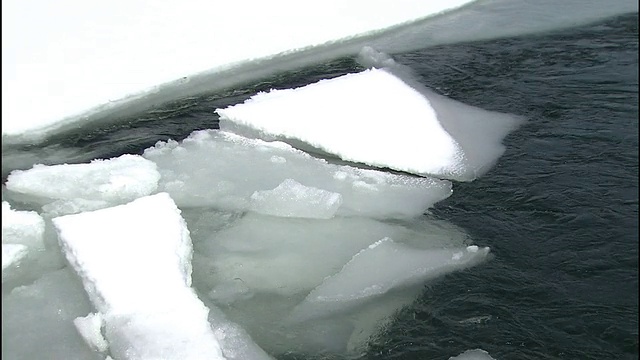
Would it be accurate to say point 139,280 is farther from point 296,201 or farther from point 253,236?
point 296,201

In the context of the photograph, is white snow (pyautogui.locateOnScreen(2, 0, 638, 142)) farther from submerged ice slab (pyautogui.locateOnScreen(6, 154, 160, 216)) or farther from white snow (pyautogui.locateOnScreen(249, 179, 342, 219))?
Answer: white snow (pyautogui.locateOnScreen(249, 179, 342, 219))

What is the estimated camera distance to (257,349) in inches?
87.0

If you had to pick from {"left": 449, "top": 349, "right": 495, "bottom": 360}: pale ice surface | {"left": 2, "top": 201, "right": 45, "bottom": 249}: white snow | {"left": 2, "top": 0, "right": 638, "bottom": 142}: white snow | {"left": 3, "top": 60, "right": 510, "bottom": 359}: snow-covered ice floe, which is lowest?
{"left": 449, "top": 349, "right": 495, "bottom": 360}: pale ice surface

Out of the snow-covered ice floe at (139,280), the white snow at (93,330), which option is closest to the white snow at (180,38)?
the snow-covered ice floe at (139,280)

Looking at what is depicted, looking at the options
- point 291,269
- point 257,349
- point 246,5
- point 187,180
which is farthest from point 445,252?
point 246,5

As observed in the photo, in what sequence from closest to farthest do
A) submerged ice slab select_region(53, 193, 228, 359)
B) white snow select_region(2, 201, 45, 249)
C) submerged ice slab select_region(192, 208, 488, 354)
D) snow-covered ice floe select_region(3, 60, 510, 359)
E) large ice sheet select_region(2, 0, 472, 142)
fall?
submerged ice slab select_region(53, 193, 228, 359), snow-covered ice floe select_region(3, 60, 510, 359), submerged ice slab select_region(192, 208, 488, 354), white snow select_region(2, 201, 45, 249), large ice sheet select_region(2, 0, 472, 142)

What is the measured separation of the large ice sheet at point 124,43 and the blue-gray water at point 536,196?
24cm

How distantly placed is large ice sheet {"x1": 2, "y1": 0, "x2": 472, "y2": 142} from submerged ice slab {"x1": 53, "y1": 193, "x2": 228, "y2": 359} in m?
1.32

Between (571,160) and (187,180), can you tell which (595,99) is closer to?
(571,160)

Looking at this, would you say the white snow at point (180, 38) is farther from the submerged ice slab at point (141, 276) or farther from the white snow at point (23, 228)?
the submerged ice slab at point (141, 276)

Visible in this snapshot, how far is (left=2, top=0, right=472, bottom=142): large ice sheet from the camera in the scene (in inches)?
146

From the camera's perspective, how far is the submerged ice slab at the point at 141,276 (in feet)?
6.89

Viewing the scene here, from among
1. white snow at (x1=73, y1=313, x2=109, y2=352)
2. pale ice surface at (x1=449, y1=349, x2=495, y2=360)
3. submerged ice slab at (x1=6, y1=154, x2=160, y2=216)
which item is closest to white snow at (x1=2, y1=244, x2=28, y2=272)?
submerged ice slab at (x1=6, y1=154, x2=160, y2=216)

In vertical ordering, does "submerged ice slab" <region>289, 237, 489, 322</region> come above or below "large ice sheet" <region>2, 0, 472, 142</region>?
below
